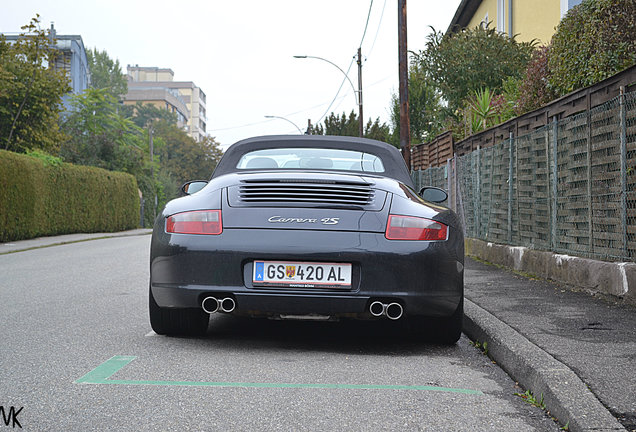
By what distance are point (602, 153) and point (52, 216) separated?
72.9 feet

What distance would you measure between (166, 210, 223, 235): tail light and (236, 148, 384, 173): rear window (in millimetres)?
1000

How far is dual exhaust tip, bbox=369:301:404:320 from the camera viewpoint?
4730 mm

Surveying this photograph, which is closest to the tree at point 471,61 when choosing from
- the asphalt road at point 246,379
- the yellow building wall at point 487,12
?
the yellow building wall at point 487,12

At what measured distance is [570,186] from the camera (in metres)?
8.27

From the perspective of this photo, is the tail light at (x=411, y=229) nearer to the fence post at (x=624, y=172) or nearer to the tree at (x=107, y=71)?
the fence post at (x=624, y=172)

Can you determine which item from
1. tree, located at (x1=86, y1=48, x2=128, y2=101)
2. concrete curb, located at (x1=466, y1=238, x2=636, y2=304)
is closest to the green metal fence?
concrete curb, located at (x1=466, y1=238, x2=636, y2=304)

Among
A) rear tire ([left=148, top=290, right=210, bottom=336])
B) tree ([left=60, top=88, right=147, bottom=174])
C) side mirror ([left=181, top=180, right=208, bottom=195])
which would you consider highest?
tree ([left=60, top=88, right=147, bottom=174])

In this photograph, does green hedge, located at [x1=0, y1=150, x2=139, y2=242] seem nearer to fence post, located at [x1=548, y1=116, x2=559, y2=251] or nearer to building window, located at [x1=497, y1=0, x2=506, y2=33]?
building window, located at [x1=497, y1=0, x2=506, y2=33]

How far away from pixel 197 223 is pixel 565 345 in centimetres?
239

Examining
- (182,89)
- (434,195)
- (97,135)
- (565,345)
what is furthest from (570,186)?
(182,89)

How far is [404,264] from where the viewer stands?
4.72 m

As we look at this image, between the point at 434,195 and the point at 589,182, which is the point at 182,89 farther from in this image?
the point at 434,195

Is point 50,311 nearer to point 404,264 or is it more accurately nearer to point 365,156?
point 365,156

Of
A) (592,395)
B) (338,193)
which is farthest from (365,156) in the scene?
(592,395)
